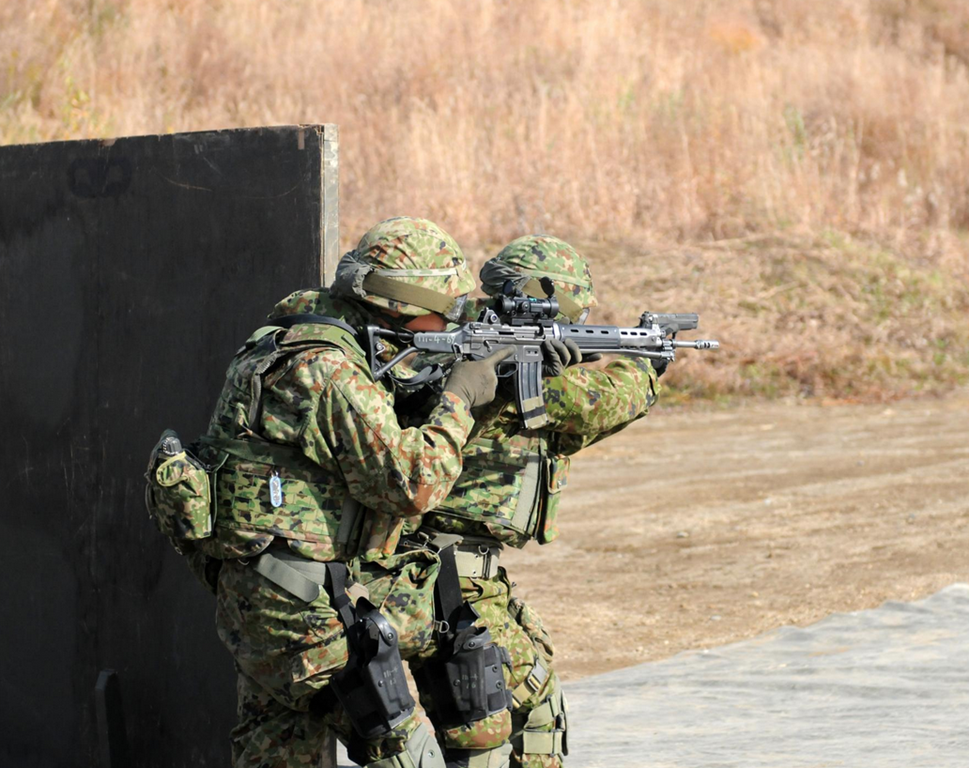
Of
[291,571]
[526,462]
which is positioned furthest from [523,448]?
[291,571]

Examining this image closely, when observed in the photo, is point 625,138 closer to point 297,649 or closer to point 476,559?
point 476,559

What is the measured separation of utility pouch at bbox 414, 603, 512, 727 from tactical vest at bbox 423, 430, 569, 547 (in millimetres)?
278

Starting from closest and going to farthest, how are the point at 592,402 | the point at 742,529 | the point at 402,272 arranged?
the point at 402,272
the point at 592,402
the point at 742,529

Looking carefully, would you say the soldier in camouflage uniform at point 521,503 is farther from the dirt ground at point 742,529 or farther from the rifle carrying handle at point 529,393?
the dirt ground at point 742,529

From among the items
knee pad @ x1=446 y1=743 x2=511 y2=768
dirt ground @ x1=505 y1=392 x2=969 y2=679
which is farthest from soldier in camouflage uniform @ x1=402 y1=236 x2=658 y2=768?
dirt ground @ x1=505 y1=392 x2=969 y2=679

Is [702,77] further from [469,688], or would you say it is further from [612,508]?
[469,688]

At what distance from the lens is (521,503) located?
3893 millimetres

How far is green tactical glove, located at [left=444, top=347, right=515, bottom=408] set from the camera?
3.49m

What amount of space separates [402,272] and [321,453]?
52cm

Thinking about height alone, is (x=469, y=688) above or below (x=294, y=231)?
below

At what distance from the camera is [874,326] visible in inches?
565

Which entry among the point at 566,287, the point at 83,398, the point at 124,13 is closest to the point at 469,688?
the point at 566,287

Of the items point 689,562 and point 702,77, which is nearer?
point 689,562

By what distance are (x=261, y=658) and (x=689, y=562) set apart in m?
5.52
